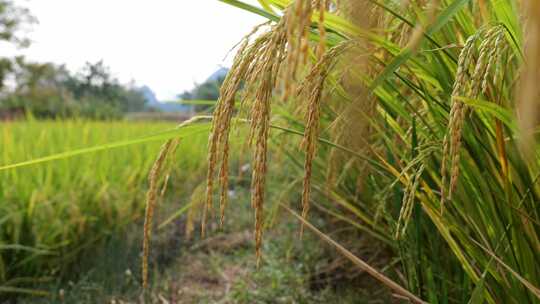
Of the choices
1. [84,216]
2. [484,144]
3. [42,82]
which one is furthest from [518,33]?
[42,82]

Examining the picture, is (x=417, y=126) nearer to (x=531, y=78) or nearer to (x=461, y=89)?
(x=461, y=89)

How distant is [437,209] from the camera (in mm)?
997

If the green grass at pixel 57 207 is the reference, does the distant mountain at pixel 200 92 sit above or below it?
above

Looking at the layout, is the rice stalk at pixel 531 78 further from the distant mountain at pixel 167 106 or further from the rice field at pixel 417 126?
the distant mountain at pixel 167 106

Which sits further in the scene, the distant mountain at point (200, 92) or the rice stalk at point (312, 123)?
the distant mountain at point (200, 92)

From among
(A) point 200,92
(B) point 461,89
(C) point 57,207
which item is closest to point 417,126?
(B) point 461,89

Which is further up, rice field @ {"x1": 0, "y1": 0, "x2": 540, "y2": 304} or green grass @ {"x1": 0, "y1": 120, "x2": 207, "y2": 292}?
rice field @ {"x1": 0, "y1": 0, "x2": 540, "y2": 304}

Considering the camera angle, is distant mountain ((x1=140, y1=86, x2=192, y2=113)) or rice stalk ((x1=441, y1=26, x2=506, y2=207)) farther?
distant mountain ((x1=140, y1=86, x2=192, y2=113))

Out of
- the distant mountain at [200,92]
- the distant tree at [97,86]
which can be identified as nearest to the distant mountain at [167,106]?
the distant mountain at [200,92]

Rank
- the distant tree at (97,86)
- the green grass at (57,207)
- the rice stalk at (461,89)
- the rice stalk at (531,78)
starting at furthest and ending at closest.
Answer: the distant tree at (97,86), the green grass at (57,207), the rice stalk at (461,89), the rice stalk at (531,78)

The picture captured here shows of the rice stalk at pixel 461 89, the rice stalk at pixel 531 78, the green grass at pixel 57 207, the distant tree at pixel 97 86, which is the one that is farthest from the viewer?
the distant tree at pixel 97 86

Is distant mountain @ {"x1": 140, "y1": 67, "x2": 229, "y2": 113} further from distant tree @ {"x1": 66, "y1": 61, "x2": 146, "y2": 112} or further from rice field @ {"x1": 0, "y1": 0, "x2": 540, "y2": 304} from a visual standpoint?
distant tree @ {"x1": 66, "y1": 61, "x2": 146, "y2": 112}

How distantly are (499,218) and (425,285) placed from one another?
0.30 m

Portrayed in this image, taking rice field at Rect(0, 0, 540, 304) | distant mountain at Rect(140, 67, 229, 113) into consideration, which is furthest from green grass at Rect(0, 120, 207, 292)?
distant mountain at Rect(140, 67, 229, 113)
